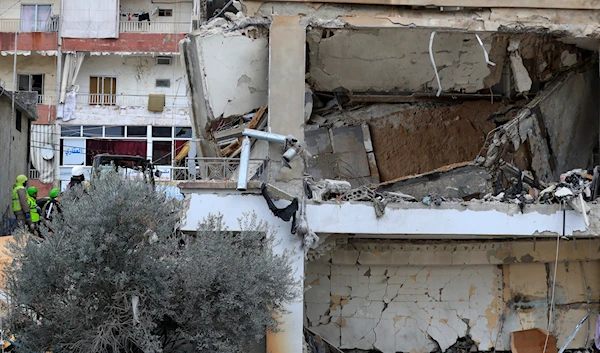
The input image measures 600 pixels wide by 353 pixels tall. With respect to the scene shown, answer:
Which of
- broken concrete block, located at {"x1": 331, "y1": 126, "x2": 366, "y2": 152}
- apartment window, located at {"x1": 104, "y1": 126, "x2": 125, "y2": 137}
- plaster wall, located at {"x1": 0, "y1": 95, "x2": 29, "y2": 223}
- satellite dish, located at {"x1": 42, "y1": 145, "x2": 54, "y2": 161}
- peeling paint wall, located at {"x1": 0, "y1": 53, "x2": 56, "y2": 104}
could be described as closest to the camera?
broken concrete block, located at {"x1": 331, "y1": 126, "x2": 366, "y2": 152}

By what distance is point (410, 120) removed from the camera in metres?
16.7

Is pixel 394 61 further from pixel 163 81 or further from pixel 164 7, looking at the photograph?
pixel 164 7

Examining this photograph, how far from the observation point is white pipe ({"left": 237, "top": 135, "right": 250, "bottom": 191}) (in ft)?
41.2

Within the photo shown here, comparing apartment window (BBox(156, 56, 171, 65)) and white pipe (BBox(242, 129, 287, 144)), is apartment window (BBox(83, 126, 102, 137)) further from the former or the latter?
white pipe (BBox(242, 129, 287, 144))

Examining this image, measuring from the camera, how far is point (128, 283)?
34.8ft

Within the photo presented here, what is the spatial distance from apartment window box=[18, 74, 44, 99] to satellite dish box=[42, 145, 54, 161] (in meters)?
2.26

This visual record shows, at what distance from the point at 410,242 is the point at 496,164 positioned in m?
2.13

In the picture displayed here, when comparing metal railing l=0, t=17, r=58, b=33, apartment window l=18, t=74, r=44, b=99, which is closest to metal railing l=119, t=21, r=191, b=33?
metal railing l=0, t=17, r=58, b=33

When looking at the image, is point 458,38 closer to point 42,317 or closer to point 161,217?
point 161,217

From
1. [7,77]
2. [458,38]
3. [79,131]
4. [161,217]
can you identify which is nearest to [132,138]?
[79,131]

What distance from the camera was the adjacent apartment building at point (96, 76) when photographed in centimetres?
3144

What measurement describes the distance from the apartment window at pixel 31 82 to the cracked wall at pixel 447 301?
20584 millimetres

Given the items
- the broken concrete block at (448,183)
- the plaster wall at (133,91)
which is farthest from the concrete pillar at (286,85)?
the plaster wall at (133,91)

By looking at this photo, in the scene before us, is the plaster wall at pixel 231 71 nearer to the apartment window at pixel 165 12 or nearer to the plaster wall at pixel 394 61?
the plaster wall at pixel 394 61
